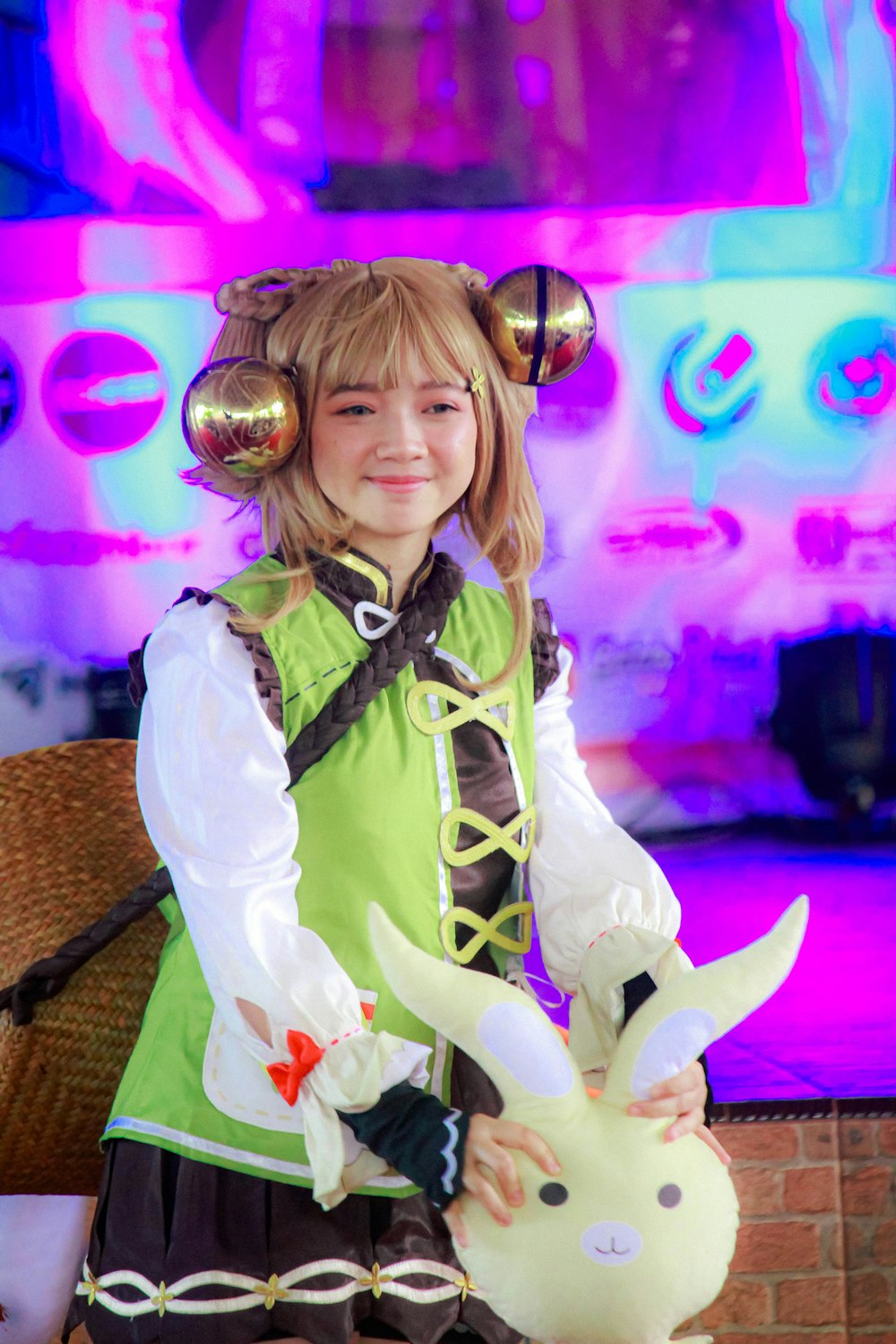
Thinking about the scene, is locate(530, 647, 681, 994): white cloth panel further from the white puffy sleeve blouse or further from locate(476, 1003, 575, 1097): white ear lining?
locate(476, 1003, 575, 1097): white ear lining

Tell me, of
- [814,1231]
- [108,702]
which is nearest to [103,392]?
[108,702]

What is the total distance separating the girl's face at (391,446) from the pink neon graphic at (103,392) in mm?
786

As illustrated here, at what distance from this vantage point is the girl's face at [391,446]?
1.42 metres

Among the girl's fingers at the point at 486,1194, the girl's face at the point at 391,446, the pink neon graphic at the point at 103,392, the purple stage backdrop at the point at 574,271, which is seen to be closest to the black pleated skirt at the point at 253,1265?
the girl's fingers at the point at 486,1194

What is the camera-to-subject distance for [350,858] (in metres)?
1.32

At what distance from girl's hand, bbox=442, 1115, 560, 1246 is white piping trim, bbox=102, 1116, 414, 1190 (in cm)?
16

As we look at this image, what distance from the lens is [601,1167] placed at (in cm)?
109

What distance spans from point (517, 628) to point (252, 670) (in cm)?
37

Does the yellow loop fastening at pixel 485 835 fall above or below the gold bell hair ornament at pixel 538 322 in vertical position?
below

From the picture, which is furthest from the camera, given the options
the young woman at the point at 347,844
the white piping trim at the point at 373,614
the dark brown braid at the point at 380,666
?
the white piping trim at the point at 373,614

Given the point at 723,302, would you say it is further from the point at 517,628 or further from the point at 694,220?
the point at 517,628

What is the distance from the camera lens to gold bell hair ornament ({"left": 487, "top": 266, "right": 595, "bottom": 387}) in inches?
57.2

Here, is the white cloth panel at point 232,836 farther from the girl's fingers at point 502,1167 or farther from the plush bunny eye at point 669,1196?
the plush bunny eye at point 669,1196

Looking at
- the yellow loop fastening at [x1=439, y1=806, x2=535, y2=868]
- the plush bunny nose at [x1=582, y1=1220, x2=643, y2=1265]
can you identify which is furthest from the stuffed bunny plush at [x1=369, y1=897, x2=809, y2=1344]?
the yellow loop fastening at [x1=439, y1=806, x2=535, y2=868]
